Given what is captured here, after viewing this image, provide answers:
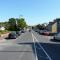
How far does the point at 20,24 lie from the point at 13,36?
106214 mm

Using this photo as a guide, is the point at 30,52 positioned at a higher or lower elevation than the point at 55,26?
lower

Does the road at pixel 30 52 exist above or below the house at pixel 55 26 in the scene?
below

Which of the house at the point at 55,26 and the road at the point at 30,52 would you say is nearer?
the road at the point at 30,52

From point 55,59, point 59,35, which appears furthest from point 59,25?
point 55,59

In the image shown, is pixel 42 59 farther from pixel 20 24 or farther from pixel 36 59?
pixel 20 24

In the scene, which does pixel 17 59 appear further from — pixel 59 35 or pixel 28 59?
pixel 59 35

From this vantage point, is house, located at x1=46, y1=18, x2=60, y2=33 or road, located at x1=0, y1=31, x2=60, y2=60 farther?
house, located at x1=46, y1=18, x2=60, y2=33

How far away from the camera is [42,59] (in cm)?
1402

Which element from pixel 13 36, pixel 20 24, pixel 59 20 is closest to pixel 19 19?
pixel 20 24

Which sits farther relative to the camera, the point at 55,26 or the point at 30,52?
the point at 55,26

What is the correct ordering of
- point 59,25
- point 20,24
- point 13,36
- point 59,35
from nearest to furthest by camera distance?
point 59,35, point 13,36, point 59,25, point 20,24

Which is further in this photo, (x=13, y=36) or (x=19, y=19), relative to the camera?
(x=19, y=19)

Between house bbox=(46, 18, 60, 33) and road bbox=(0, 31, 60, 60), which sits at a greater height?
house bbox=(46, 18, 60, 33)

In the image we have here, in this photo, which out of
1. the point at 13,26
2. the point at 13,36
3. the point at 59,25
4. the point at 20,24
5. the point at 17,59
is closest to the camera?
the point at 17,59
